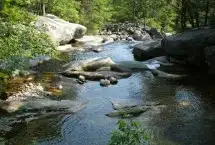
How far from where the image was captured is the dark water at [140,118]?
53.9 ft

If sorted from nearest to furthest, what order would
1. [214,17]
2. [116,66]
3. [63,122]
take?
[63,122], [116,66], [214,17]

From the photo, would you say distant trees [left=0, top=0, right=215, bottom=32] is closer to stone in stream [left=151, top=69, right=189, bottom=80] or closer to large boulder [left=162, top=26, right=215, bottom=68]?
large boulder [left=162, top=26, right=215, bottom=68]

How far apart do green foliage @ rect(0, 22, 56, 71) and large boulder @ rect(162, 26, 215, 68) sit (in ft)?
44.0

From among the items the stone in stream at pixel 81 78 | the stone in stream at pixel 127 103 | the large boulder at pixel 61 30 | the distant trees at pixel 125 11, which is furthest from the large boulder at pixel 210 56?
the large boulder at pixel 61 30

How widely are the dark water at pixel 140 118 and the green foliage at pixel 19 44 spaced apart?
144 inches

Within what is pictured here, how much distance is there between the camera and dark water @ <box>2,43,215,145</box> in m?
16.4

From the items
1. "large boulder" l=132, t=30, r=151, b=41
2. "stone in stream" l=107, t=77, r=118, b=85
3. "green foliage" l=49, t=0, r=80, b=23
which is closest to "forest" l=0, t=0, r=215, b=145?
"stone in stream" l=107, t=77, r=118, b=85

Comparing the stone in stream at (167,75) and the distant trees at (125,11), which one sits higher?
the distant trees at (125,11)

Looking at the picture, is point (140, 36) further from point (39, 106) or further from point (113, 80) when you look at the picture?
point (39, 106)

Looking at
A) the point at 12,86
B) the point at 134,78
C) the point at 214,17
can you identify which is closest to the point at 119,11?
the point at 214,17

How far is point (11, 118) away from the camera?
61.2ft

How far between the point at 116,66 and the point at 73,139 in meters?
14.1

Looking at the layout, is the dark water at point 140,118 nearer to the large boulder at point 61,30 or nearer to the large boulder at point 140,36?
the large boulder at point 61,30

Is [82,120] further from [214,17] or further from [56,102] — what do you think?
[214,17]
